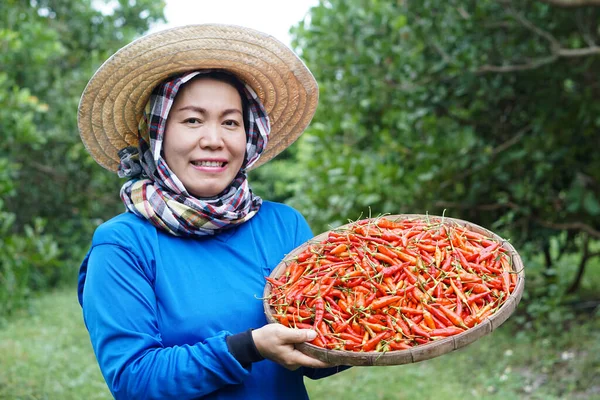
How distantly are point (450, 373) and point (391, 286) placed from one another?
328 centimetres

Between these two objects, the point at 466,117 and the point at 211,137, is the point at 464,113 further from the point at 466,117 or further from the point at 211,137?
the point at 211,137

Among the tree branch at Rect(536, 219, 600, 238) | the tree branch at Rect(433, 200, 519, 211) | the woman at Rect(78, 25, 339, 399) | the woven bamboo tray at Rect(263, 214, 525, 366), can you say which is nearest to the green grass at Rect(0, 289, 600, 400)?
the tree branch at Rect(536, 219, 600, 238)

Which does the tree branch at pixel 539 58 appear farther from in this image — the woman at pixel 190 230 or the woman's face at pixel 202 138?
the woman's face at pixel 202 138

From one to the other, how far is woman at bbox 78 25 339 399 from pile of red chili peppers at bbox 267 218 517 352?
0.36 feet

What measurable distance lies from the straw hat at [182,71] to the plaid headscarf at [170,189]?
0.18 ft

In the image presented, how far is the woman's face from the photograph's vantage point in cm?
177

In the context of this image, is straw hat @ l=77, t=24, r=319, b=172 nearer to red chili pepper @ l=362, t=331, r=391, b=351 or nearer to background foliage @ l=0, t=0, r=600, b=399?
red chili pepper @ l=362, t=331, r=391, b=351

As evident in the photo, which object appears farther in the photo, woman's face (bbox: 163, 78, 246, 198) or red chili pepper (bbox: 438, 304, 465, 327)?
woman's face (bbox: 163, 78, 246, 198)

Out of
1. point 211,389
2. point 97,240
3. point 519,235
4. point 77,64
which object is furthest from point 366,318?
point 77,64

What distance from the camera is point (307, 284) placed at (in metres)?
1.79

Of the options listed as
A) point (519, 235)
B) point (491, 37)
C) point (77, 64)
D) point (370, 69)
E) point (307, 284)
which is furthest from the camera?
point (77, 64)

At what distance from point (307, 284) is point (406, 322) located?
291mm

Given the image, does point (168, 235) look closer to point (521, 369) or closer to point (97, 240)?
point (97, 240)


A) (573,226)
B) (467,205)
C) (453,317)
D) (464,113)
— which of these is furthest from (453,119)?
(453,317)
